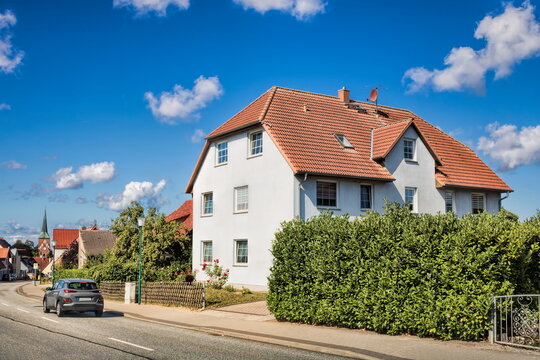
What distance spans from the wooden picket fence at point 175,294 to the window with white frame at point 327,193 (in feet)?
26.1

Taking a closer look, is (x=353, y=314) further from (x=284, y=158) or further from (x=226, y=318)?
(x=284, y=158)

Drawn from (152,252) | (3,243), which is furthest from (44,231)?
(152,252)

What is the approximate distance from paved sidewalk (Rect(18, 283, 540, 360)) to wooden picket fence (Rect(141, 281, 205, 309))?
1940 mm

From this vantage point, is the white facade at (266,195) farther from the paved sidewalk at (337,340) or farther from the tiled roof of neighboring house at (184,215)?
the paved sidewalk at (337,340)

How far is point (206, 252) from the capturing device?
33.6 meters

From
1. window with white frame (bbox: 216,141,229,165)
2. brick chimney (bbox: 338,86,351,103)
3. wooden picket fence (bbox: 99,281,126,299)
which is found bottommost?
wooden picket fence (bbox: 99,281,126,299)

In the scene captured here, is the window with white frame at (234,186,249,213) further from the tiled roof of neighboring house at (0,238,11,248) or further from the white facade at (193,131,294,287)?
the tiled roof of neighboring house at (0,238,11,248)

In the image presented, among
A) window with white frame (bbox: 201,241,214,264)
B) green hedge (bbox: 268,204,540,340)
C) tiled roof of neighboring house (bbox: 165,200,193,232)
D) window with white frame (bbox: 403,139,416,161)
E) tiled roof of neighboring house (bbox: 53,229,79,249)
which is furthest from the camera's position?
tiled roof of neighboring house (bbox: 53,229,79,249)

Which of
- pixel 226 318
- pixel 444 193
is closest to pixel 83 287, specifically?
pixel 226 318

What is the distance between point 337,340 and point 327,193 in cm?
1519

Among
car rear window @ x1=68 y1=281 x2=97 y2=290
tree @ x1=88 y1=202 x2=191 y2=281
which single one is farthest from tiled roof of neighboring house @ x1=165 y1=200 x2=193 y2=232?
car rear window @ x1=68 y1=281 x2=97 y2=290

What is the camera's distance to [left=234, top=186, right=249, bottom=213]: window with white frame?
30.9 meters

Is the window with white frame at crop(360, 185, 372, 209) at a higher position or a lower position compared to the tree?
higher

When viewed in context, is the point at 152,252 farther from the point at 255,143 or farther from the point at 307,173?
the point at 307,173
